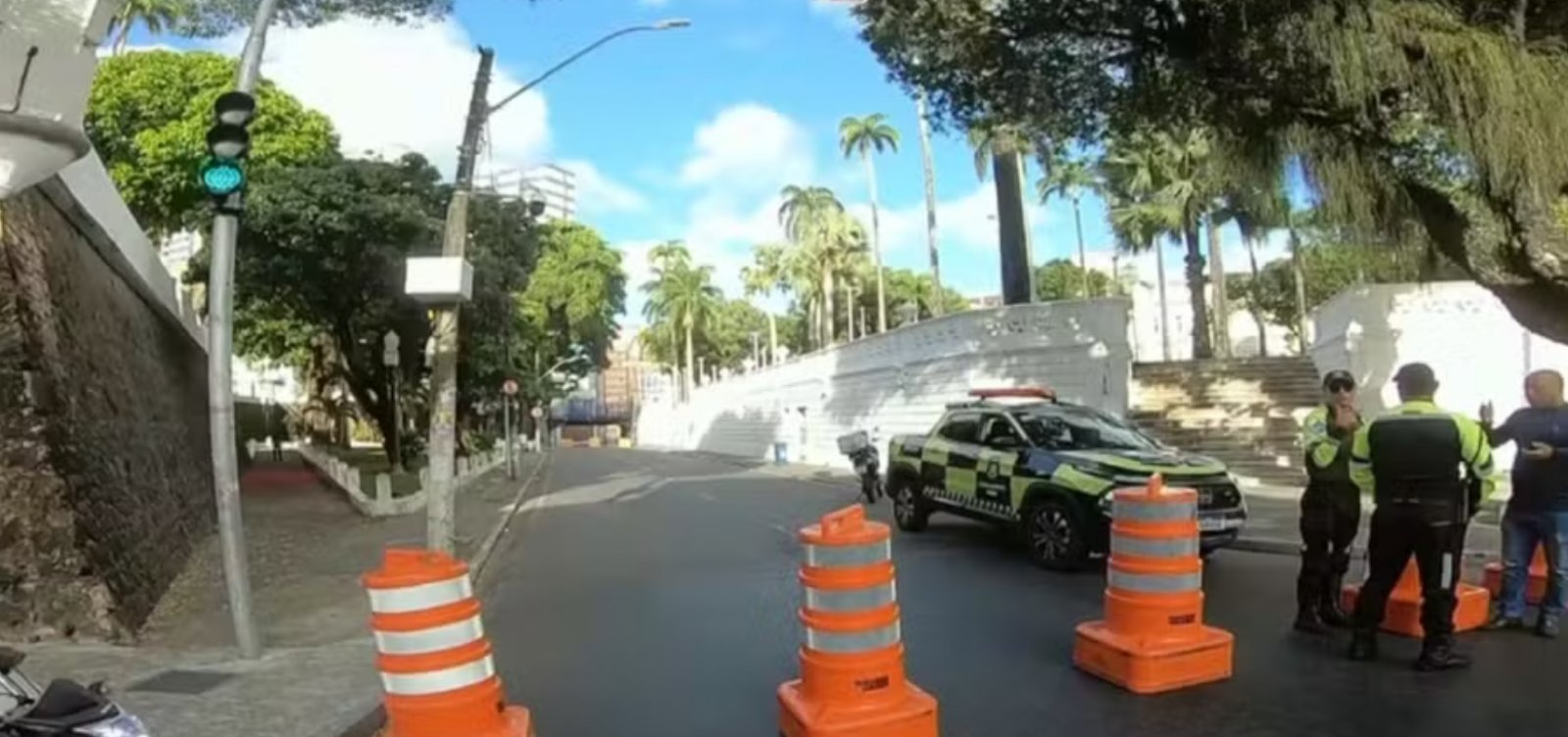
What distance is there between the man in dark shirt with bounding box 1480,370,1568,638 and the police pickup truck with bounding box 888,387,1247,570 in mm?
3667

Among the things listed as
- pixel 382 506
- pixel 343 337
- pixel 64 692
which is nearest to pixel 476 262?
pixel 343 337

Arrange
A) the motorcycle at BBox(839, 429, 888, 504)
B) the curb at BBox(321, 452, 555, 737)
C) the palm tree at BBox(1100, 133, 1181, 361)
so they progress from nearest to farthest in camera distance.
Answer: the curb at BBox(321, 452, 555, 737), the motorcycle at BBox(839, 429, 888, 504), the palm tree at BBox(1100, 133, 1181, 361)

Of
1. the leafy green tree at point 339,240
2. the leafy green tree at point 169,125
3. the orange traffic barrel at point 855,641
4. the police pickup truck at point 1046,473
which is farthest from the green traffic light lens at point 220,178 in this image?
the leafy green tree at point 169,125

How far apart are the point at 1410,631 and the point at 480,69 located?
11.2 m

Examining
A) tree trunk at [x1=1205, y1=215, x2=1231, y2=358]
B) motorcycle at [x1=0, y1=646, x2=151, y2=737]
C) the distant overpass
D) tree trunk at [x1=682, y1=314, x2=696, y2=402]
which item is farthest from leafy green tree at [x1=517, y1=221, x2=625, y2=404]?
motorcycle at [x1=0, y1=646, x2=151, y2=737]

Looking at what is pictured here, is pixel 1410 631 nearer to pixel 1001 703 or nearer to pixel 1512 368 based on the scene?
pixel 1001 703

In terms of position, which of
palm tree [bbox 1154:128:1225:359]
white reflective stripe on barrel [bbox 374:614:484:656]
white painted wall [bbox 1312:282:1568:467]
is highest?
palm tree [bbox 1154:128:1225:359]

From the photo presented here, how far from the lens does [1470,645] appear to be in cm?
823

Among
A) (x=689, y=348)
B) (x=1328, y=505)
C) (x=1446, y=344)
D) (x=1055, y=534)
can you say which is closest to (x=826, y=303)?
(x=689, y=348)

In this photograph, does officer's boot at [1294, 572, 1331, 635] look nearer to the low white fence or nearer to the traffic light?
the traffic light

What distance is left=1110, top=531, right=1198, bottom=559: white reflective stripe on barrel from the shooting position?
24.2 feet

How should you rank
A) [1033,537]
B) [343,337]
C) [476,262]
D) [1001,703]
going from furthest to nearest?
[343,337], [476,262], [1033,537], [1001,703]

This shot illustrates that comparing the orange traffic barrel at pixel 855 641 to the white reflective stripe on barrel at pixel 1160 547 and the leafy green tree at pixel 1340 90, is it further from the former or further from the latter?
the leafy green tree at pixel 1340 90

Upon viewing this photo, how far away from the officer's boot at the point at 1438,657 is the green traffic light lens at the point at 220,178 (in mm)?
8353
